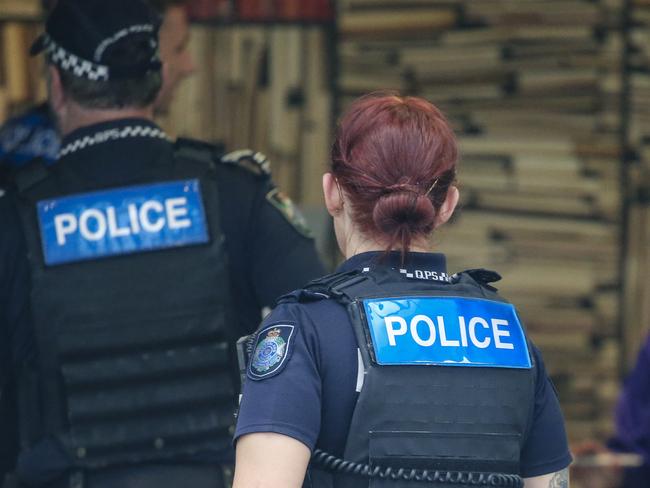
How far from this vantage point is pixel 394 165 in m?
2.02

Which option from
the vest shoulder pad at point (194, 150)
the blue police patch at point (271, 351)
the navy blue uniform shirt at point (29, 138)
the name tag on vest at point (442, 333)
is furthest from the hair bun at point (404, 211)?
the navy blue uniform shirt at point (29, 138)

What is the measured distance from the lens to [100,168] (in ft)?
9.27

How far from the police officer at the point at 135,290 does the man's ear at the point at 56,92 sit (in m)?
0.09

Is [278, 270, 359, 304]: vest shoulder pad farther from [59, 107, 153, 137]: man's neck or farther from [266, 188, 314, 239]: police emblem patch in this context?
[59, 107, 153, 137]: man's neck

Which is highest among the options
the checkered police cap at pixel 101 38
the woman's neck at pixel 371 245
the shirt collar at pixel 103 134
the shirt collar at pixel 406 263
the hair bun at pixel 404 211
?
the checkered police cap at pixel 101 38

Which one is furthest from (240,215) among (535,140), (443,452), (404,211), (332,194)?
(535,140)

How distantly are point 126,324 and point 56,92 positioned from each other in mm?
573

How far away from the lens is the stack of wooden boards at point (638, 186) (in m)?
5.20

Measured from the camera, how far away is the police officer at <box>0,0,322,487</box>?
2725mm

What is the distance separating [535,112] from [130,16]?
8.54 ft

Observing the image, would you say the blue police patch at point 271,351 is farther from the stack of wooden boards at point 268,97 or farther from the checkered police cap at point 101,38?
the stack of wooden boards at point 268,97

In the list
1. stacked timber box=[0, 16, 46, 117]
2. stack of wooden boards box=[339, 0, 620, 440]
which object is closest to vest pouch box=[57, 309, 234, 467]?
stacked timber box=[0, 16, 46, 117]

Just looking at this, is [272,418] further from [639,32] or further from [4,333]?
[639,32]

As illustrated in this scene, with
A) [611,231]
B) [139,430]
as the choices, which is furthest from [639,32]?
[139,430]
